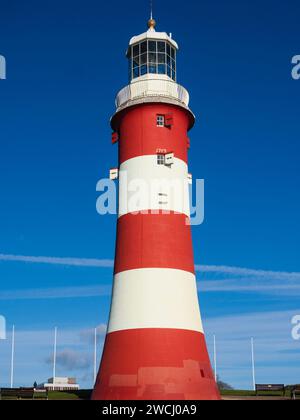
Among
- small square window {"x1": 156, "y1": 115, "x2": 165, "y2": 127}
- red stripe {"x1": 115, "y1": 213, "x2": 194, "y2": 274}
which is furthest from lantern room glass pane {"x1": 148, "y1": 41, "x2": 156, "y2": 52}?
red stripe {"x1": 115, "y1": 213, "x2": 194, "y2": 274}

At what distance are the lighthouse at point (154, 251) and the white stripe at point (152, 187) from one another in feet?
0.18

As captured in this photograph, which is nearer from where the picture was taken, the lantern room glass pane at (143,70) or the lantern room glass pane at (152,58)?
the lantern room glass pane at (152,58)

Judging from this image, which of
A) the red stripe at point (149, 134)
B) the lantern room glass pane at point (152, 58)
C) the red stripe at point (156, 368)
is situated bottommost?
the red stripe at point (156, 368)

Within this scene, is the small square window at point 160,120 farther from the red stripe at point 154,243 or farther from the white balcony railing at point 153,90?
the red stripe at point 154,243

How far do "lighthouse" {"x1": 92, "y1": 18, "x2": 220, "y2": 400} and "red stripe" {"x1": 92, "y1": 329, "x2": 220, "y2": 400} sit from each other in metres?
0.05

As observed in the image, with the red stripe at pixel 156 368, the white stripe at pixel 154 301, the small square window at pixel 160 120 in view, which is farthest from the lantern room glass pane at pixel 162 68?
the red stripe at pixel 156 368

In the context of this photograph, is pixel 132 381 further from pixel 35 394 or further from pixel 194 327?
pixel 35 394

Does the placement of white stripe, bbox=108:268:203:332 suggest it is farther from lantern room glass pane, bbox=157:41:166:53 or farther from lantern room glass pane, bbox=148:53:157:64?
lantern room glass pane, bbox=157:41:166:53

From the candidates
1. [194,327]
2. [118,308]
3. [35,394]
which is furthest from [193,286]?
[35,394]

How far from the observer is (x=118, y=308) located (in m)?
31.5

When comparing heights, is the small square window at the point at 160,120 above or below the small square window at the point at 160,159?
above

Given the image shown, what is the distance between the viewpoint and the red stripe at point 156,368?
2944 centimetres
